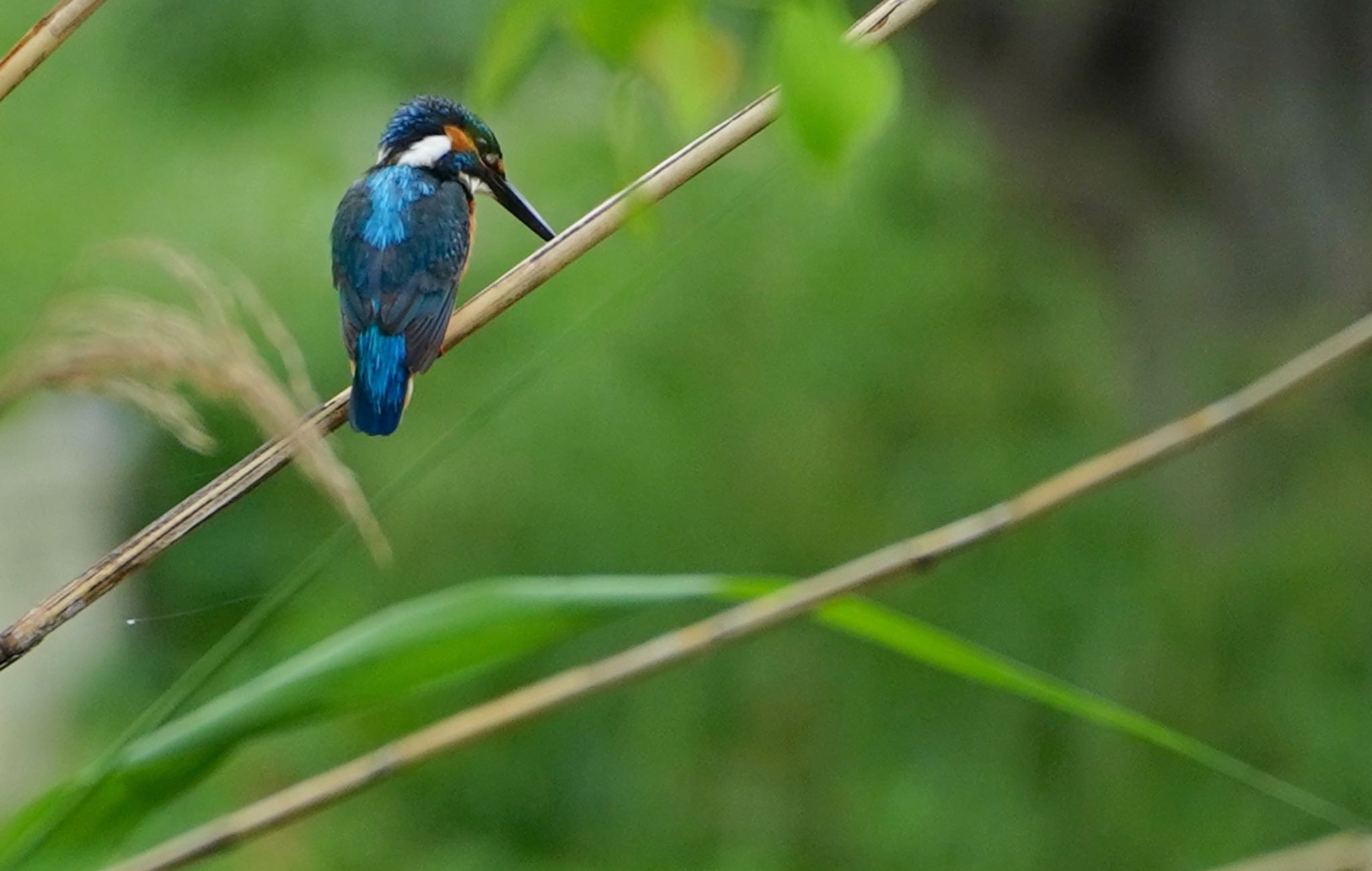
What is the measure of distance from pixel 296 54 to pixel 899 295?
81cm

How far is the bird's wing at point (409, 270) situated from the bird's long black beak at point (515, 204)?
0.04 feet

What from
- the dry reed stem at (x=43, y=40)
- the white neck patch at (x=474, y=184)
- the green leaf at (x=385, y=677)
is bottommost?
the green leaf at (x=385, y=677)

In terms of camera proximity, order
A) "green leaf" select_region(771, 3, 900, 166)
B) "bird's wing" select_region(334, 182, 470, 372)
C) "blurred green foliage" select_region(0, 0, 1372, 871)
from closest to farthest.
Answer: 1. "green leaf" select_region(771, 3, 900, 166)
2. "bird's wing" select_region(334, 182, 470, 372)
3. "blurred green foliage" select_region(0, 0, 1372, 871)

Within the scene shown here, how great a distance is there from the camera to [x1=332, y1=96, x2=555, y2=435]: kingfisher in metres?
0.49

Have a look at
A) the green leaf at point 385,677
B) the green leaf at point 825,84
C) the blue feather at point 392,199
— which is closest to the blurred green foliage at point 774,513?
the blue feather at point 392,199

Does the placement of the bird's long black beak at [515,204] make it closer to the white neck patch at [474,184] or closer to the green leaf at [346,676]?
the white neck patch at [474,184]

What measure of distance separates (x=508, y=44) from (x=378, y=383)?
0.55 ft

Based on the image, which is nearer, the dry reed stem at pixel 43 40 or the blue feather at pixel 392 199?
the dry reed stem at pixel 43 40

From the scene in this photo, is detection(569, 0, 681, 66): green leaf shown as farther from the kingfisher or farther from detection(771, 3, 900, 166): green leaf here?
the kingfisher

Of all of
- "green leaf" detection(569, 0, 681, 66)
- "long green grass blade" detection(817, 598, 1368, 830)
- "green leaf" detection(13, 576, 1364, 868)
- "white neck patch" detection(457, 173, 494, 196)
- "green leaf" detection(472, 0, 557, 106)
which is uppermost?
"white neck patch" detection(457, 173, 494, 196)

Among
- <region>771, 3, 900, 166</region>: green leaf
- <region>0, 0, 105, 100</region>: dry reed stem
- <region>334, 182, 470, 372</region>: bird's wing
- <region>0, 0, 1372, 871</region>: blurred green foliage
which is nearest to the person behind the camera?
<region>771, 3, 900, 166</region>: green leaf

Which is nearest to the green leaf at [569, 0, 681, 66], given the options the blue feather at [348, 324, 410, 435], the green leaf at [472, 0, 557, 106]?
the green leaf at [472, 0, 557, 106]

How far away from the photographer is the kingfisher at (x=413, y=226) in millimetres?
494

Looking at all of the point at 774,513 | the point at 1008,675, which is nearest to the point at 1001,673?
the point at 1008,675
